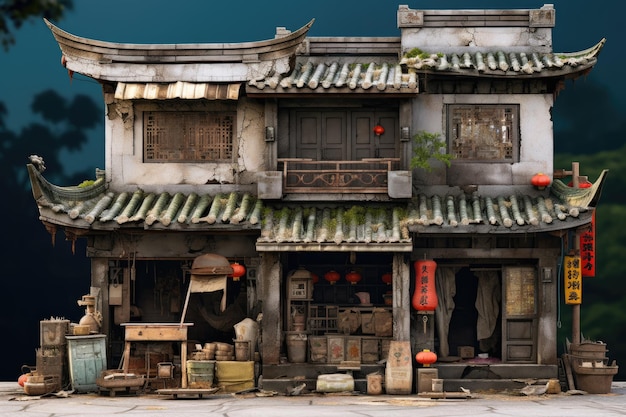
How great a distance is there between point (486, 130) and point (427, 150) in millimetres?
1206

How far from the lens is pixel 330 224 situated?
17.7 meters

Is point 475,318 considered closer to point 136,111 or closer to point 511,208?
point 511,208

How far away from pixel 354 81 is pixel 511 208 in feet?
11.9

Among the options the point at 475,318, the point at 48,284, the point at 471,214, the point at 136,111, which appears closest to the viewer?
the point at 471,214

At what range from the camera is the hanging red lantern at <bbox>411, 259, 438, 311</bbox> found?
17.6 m

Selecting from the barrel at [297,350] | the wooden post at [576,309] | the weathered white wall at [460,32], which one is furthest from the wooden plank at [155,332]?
the wooden post at [576,309]

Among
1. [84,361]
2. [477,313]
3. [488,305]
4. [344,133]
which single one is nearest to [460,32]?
[344,133]

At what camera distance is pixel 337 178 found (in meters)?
17.9

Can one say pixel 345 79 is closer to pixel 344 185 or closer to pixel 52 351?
pixel 344 185

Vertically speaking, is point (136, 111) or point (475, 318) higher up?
point (136, 111)

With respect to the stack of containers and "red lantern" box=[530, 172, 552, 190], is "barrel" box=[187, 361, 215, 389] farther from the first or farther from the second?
"red lantern" box=[530, 172, 552, 190]

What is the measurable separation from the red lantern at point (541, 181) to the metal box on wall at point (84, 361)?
828cm

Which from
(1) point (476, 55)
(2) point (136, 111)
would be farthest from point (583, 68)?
(2) point (136, 111)

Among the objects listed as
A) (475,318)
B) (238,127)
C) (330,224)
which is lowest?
(475,318)
